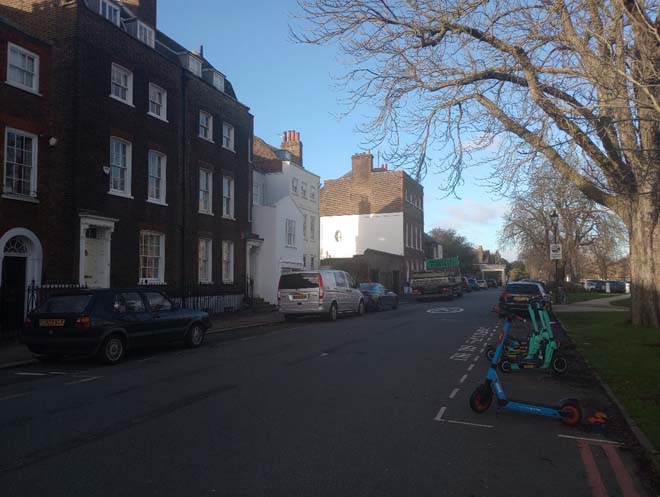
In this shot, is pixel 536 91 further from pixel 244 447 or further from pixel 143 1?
pixel 143 1

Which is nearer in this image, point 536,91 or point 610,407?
point 610,407

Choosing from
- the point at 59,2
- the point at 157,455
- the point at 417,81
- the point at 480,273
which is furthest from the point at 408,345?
the point at 480,273

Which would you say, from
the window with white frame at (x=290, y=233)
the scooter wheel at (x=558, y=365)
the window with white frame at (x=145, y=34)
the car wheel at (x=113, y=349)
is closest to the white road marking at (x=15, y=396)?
the car wheel at (x=113, y=349)

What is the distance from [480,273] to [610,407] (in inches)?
4108

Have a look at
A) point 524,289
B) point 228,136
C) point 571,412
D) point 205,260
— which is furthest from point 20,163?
point 524,289

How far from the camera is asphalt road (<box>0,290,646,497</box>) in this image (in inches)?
184

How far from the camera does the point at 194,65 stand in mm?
24922

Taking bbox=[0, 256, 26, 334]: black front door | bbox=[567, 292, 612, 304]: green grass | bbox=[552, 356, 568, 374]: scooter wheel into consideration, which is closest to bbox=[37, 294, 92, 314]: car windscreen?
bbox=[0, 256, 26, 334]: black front door

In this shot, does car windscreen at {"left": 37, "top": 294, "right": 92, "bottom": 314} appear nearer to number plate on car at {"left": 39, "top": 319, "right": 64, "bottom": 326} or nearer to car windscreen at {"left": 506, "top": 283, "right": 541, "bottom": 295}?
number plate on car at {"left": 39, "top": 319, "right": 64, "bottom": 326}

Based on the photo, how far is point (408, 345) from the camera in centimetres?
1370

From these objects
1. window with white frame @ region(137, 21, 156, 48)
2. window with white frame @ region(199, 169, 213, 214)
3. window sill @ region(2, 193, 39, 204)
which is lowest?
window sill @ region(2, 193, 39, 204)

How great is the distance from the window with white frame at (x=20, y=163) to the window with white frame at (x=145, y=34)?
702cm

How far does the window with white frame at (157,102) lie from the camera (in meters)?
21.5

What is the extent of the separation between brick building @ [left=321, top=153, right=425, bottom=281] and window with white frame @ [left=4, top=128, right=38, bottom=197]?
37611 millimetres
